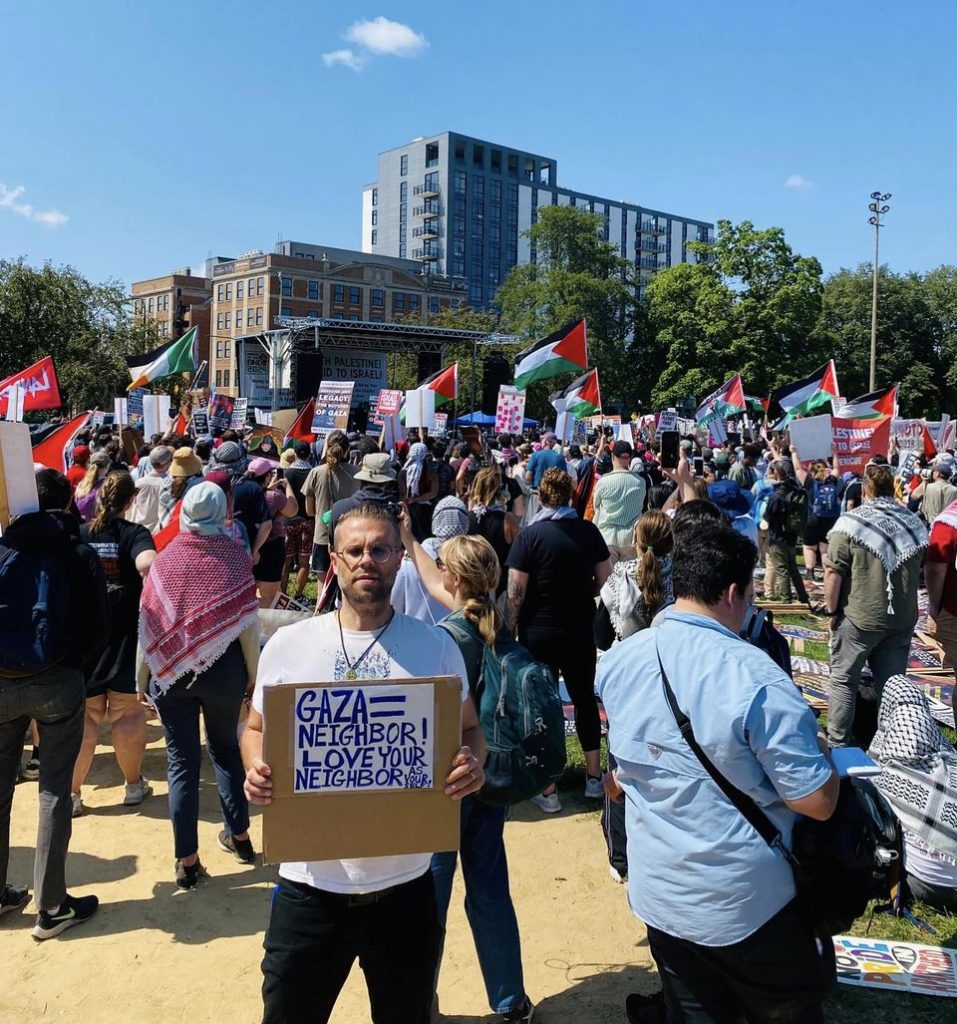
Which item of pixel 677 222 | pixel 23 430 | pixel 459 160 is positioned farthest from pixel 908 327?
pixel 677 222

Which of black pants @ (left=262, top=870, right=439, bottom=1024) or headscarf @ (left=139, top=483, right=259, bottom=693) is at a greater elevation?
headscarf @ (left=139, top=483, right=259, bottom=693)

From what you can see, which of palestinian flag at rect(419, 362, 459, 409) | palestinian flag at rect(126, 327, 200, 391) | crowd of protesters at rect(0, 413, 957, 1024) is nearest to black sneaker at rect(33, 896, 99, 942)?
crowd of protesters at rect(0, 413, 957, 1024)

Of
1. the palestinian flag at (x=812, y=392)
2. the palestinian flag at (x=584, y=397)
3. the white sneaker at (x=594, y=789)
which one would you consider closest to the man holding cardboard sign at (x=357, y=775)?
the white sneaker at (x=594, y=789)

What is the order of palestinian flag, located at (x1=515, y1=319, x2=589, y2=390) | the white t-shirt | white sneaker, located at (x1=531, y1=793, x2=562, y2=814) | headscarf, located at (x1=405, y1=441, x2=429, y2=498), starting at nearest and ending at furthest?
the white t-shirt < white sneaker, located at (x1=531, y1=793, x2=562, y2=814) < headscarf, located at (x1=405, y1=441, x2=429, y2=498) < palestinian flag, located at (x1=515, y1=319, x2=589, y2=390)

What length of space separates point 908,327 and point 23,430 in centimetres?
5758

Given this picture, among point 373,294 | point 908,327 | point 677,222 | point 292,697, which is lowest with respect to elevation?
point 292,697

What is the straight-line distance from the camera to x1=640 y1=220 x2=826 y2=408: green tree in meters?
47.1

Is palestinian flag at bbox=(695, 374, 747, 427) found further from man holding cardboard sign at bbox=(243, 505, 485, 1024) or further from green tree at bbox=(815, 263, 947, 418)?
green tree at bbox=(815, 263, 947, 418)

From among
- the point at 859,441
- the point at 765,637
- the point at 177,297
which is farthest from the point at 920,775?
the point at 177,297

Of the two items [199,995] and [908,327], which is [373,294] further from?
[199,995]

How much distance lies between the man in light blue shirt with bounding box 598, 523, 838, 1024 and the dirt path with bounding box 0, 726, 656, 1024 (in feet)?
4.44

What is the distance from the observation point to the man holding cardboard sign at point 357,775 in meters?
2.24

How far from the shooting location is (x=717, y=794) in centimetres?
229

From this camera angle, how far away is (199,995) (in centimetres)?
359
